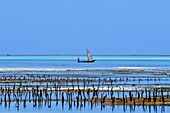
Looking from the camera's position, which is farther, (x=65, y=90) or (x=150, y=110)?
(x=65, y=90)

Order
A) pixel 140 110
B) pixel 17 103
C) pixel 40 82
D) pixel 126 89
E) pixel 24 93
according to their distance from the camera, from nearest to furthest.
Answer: pixel 140 110, pixel 17 103, pixel 24 93, pixel 126 89, pixel 40 82

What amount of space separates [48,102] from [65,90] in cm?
829

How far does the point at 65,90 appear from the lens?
1850 inches

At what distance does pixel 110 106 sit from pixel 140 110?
7.63 ft

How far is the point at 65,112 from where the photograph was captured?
35.5m

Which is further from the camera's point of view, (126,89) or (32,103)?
(126,89)

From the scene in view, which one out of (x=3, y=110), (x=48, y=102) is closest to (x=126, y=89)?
(x=48, y=102)

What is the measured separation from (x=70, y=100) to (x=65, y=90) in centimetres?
727

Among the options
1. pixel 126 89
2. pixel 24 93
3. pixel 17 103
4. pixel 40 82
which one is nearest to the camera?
pixel 17 103

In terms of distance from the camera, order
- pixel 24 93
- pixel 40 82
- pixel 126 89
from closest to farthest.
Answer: pixel 24 93 → pixel 126 89 → pixel 40 82

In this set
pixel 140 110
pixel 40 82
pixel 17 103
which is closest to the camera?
pixel 140 110

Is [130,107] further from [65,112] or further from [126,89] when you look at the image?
[126,89]

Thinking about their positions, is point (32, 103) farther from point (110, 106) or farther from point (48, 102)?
point (110, 106)

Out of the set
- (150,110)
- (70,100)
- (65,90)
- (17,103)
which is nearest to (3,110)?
(17,103)
